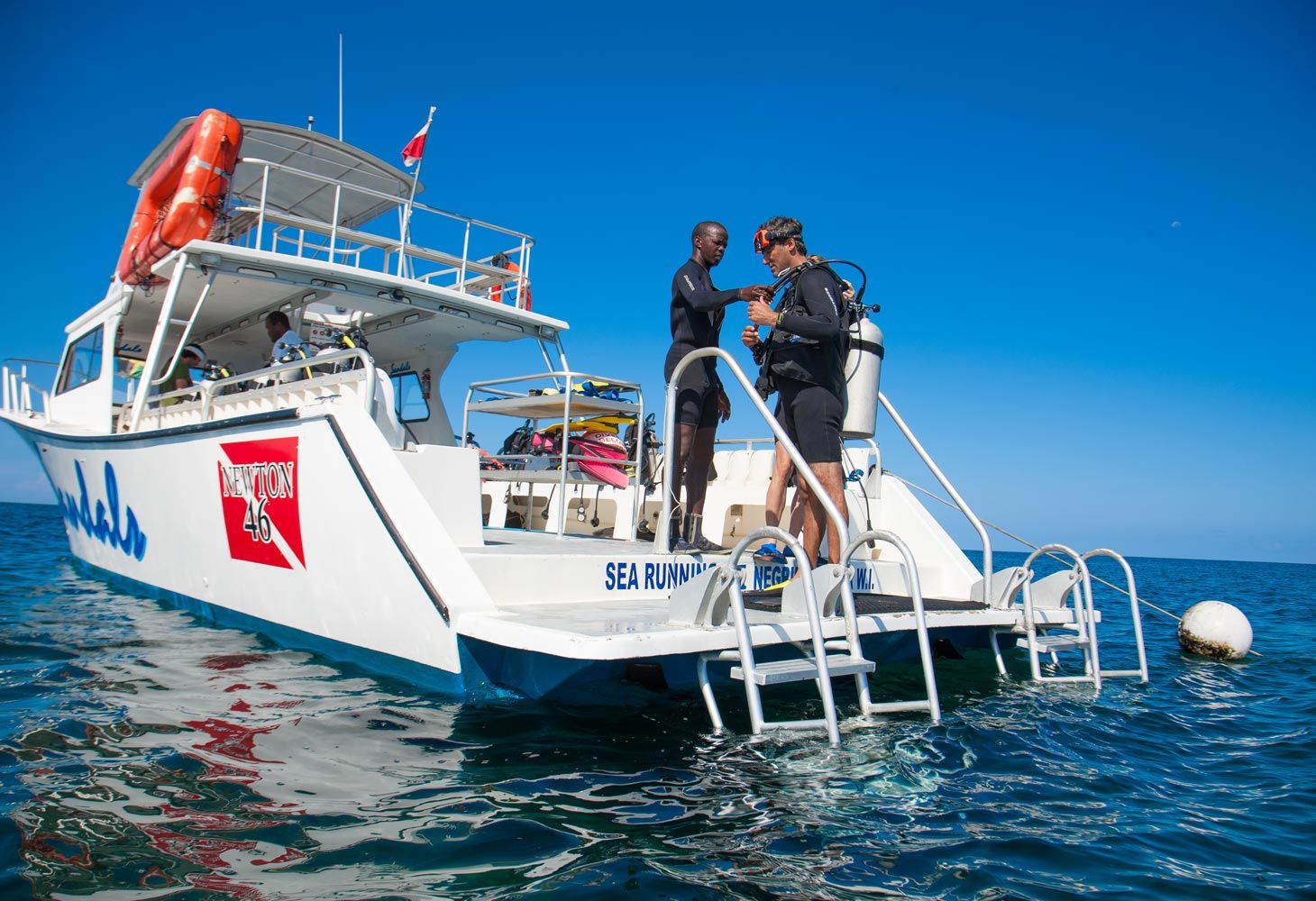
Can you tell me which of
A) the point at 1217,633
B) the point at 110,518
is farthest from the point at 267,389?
the point at 1217,633

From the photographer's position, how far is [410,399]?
8.66 metres

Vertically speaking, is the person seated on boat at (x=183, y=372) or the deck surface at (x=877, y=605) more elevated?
the person seated on boat at (x=183, y=372)

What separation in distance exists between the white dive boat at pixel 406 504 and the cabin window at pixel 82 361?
0.13ft

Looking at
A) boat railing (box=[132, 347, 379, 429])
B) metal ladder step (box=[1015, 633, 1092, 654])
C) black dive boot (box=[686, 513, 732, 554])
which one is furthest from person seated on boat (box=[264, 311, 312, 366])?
metal ladder step (box=[1015, 633, 1092, 654])

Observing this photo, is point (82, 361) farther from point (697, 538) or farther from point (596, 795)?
point (596, 795)

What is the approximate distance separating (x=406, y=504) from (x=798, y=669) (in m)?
1.96

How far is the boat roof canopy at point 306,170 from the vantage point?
26.0ft

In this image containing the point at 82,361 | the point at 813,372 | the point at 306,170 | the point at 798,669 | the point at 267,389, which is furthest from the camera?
the point at 306,170

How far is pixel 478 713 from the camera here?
3635 mm

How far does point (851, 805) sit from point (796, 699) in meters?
1.63

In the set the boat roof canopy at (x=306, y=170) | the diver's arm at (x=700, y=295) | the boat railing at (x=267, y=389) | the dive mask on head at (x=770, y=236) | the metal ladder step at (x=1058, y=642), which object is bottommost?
the metal ladder step at (x=1058, y=642)

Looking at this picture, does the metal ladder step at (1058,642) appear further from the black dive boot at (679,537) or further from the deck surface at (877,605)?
the black dive boot at (679,537)

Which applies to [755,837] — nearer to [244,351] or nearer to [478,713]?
[478,713]

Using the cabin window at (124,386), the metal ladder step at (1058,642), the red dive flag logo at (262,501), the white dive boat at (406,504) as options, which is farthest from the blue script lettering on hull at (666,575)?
the cabin window at (124,386)
